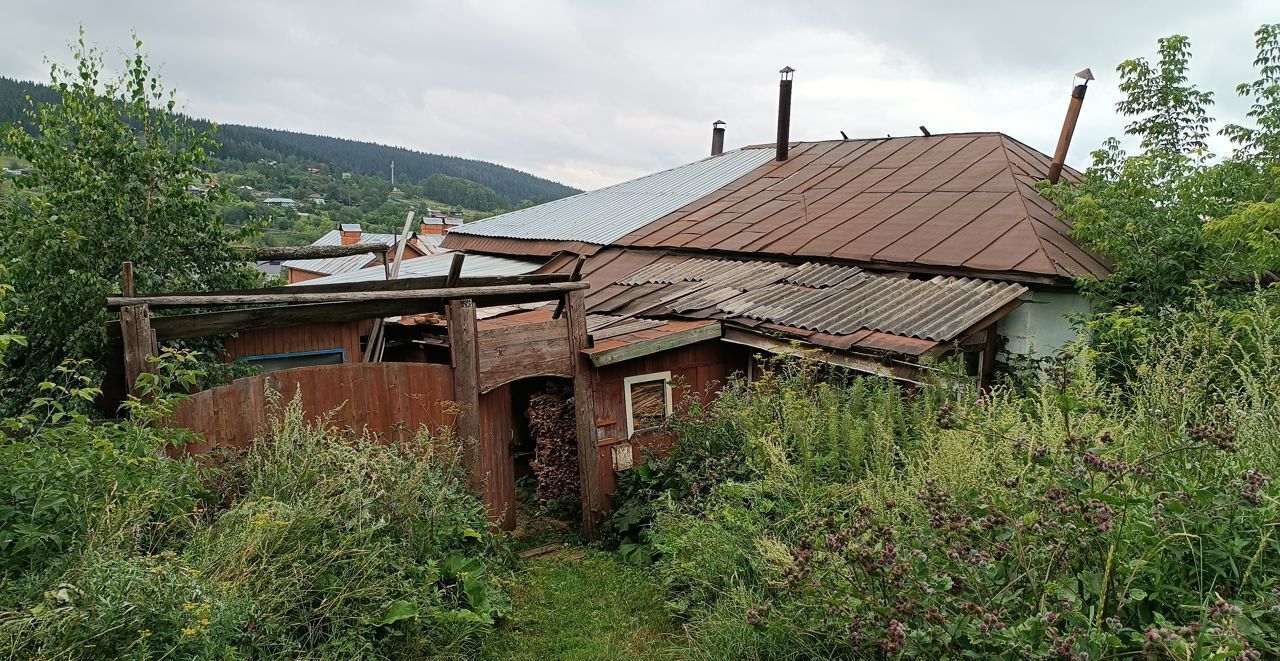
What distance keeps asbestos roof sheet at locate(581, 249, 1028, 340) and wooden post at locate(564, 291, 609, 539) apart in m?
1.84

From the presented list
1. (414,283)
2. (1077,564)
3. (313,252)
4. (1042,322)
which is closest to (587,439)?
(414,283)

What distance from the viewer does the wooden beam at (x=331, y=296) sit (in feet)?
17.5

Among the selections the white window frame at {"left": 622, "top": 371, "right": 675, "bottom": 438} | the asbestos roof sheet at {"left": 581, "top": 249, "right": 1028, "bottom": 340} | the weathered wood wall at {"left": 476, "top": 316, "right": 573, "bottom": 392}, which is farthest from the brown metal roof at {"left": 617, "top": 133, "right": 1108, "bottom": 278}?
the weathered wood wall at {"left": 476, "top": 316, "right": 573, "bottom": 392}

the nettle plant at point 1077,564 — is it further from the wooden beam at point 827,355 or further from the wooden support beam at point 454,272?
the wooden support beam at point 454,272

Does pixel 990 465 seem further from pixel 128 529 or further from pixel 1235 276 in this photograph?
pixel 1235 276

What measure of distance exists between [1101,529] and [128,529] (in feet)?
14.3

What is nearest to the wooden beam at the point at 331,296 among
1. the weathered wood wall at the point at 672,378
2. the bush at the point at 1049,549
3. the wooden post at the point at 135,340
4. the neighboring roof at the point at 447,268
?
the wooden post at the point at 135,340

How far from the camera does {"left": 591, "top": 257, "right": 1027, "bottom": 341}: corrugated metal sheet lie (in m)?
7.62

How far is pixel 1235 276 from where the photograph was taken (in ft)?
24.6

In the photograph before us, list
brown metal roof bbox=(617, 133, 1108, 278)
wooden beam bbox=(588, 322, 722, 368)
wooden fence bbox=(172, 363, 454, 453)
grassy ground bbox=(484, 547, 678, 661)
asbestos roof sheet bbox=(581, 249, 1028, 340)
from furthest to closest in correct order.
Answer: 1. brown metal roof bbox=(617, 133, 1108, 278)
2. asbestos roof sheet bbox=(581, 249, 1028, 340)
3. wooden beam bbox=(588, 322, 722, 368)
4. wooden fence bbox=(172, 363, 454, 453)
5. grassy ground bbox=(484, 547, 678, 661)

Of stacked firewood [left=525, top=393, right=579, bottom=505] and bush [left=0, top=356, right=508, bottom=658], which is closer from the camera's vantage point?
bush [left=0, top=356, right=508, bottom=658]

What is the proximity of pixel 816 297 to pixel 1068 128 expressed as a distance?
A: 4.94 m

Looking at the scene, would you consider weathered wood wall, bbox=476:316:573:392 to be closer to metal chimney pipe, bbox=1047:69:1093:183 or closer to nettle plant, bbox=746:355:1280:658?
nettle plant, bbox=746:355:1280:658

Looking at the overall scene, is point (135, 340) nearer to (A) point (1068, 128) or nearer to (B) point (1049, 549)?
(B) point (1049, 549)
